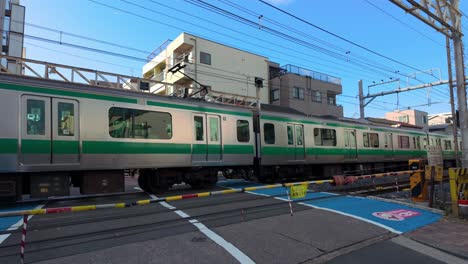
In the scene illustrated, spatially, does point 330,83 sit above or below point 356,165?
above

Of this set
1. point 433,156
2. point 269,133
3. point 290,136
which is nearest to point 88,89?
point 269,133

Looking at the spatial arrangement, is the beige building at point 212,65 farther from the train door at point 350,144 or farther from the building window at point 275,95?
the train door at point 350,144

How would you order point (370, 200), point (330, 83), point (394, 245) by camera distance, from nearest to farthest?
1. point (394, 245)
2. point (370, 200)
3. point (330, 83)

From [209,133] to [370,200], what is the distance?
543 cm

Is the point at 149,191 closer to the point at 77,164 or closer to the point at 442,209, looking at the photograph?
the point at 77,164

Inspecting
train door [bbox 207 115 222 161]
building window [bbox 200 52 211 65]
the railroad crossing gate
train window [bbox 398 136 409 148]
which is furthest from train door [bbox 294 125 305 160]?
building window [bbox 200 52 211 65]

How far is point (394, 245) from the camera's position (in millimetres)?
5992

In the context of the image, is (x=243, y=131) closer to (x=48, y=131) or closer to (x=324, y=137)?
(x=324, y=137)

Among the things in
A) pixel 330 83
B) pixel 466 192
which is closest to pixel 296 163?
pixel 466 192

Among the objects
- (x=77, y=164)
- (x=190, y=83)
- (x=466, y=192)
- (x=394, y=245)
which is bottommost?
(x=394, y=245)

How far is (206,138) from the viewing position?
1178 cm

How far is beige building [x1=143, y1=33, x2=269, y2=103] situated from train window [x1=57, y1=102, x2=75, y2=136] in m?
20.7

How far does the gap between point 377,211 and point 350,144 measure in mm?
10005

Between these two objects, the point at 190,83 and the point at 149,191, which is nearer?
the point at 149,191
